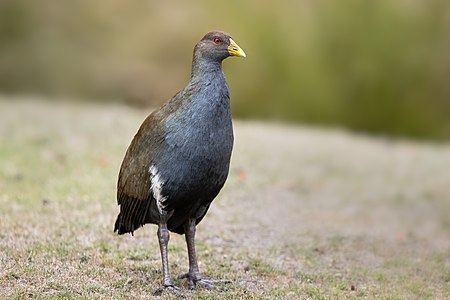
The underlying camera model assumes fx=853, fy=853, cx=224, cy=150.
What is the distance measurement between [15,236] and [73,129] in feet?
19.6

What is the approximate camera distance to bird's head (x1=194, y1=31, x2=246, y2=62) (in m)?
6.62

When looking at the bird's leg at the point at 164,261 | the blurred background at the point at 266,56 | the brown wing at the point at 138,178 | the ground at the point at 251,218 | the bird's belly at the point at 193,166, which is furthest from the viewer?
the blurred background at the point at 266,56

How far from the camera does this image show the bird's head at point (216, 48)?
21.7ft

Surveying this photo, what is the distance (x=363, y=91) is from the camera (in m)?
17.4

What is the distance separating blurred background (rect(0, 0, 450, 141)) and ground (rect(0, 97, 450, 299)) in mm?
1693

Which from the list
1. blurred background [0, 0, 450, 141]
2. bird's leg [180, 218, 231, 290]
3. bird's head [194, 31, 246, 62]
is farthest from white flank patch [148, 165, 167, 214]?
blurred background [0, 0, 450, 141]

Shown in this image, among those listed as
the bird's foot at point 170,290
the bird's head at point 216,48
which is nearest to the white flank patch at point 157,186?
the bird's foot at point 170,290

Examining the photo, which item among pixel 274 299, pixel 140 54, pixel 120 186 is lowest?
pixel 274 299

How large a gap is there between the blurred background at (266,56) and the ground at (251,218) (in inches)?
66.7

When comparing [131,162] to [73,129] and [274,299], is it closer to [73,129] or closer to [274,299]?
[274,299]

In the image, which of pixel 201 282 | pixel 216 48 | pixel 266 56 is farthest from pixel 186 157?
pixel 266 56

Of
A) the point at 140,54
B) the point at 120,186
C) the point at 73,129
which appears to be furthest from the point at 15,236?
the point at 140,54

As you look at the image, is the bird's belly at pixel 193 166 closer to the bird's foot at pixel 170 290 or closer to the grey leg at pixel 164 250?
the grey leg at pixel 164 250

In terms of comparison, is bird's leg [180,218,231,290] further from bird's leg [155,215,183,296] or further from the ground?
bird's leg [155,215,183,296]
